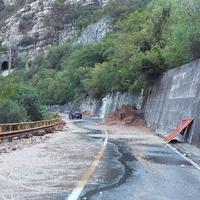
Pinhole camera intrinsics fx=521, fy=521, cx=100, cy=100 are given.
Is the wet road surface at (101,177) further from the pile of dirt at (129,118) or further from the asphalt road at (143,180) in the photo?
the pile of dirt at (129,118)

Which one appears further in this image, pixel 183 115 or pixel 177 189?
pixel 183 115

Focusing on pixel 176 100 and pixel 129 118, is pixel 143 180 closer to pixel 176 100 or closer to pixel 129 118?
pixel 176 100

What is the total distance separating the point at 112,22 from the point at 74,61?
27297mm

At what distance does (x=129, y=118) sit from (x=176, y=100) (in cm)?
1723

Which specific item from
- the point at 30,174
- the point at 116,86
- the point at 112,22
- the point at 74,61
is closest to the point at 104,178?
the point at 30,174

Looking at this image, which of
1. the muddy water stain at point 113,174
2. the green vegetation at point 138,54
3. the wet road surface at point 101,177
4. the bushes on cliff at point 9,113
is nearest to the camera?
the wet road surface at point 101,177

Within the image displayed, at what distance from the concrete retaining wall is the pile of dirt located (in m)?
1.08

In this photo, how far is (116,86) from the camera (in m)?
71.8

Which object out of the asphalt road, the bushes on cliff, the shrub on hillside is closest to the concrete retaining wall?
the asphalt road

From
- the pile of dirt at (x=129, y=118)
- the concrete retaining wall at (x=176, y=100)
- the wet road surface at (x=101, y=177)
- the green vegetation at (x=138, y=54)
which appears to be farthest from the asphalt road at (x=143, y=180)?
the pile of dirt at (x=129, y=118)

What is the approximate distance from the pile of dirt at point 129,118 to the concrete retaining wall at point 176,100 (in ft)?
3.54

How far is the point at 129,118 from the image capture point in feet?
168

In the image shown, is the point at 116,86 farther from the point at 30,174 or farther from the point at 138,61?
the point at 30,174

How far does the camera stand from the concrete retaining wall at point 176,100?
2646 cm
